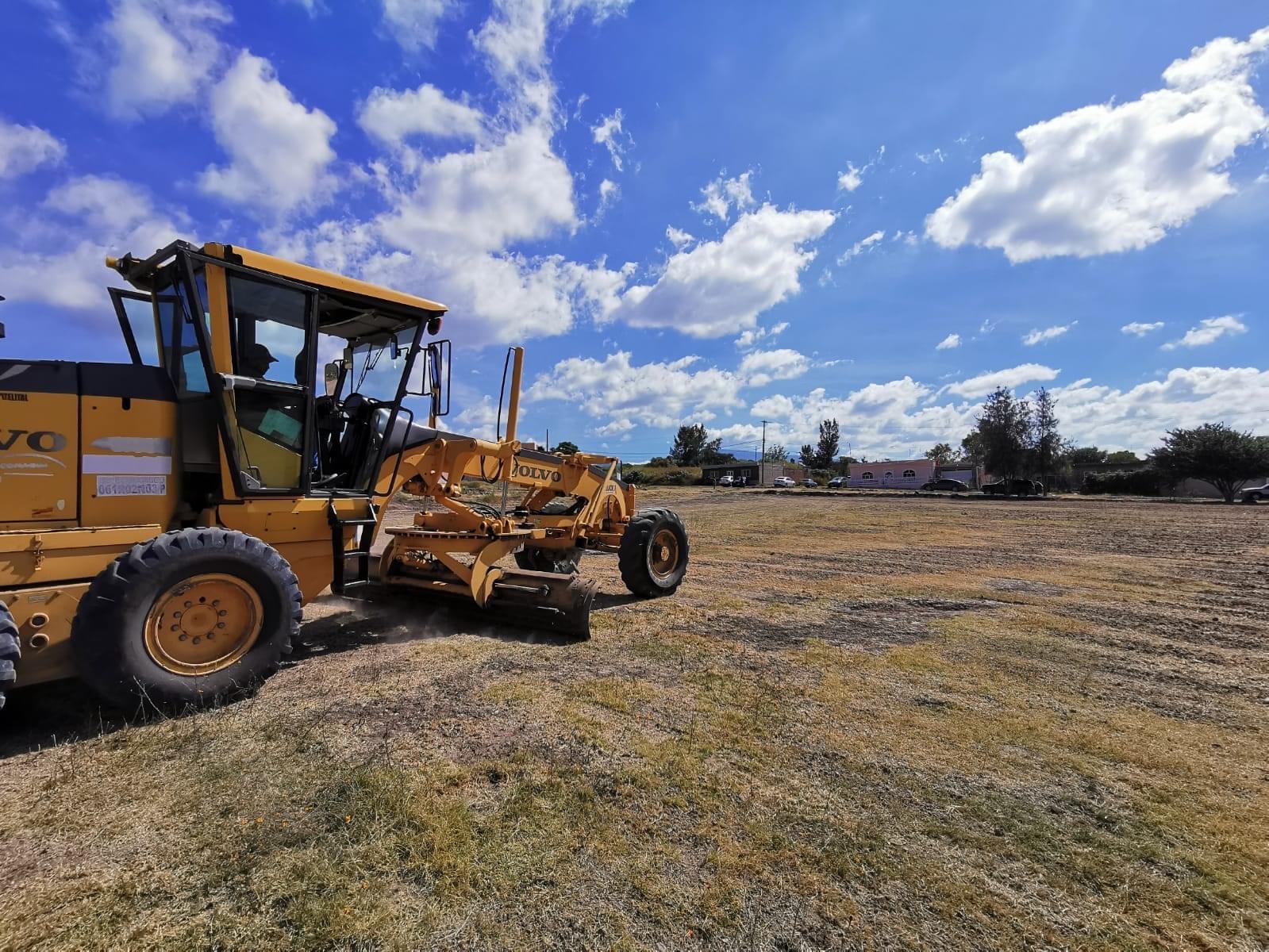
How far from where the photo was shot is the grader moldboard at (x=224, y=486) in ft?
12.8

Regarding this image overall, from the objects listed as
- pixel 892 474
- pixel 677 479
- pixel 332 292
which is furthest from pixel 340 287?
pixel 892 474

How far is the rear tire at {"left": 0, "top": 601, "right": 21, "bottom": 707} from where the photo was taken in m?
3.25

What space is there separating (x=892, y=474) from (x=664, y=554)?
71.1m

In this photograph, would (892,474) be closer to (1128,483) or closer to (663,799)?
(1128,483)

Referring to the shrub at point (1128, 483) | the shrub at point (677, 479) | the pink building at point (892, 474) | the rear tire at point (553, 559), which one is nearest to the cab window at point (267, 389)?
the rear tire at point (553, 559)

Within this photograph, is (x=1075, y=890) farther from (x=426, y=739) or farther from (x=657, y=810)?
(x=426, y=739)

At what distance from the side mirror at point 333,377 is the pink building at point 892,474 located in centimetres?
6693

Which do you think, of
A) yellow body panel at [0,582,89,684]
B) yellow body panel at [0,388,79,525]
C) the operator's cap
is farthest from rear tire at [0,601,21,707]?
the operator's cap

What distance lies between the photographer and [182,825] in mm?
2814

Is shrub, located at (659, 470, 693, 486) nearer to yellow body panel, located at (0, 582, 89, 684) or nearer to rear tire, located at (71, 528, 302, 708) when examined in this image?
rear tire, located at (71, 528, 302, 708)

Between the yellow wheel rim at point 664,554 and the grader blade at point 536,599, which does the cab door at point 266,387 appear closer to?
the grader blade at point 536,599

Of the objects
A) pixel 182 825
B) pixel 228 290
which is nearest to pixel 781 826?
pixel 182 825

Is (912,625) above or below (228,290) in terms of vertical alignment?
below

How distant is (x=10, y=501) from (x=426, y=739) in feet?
9.92
